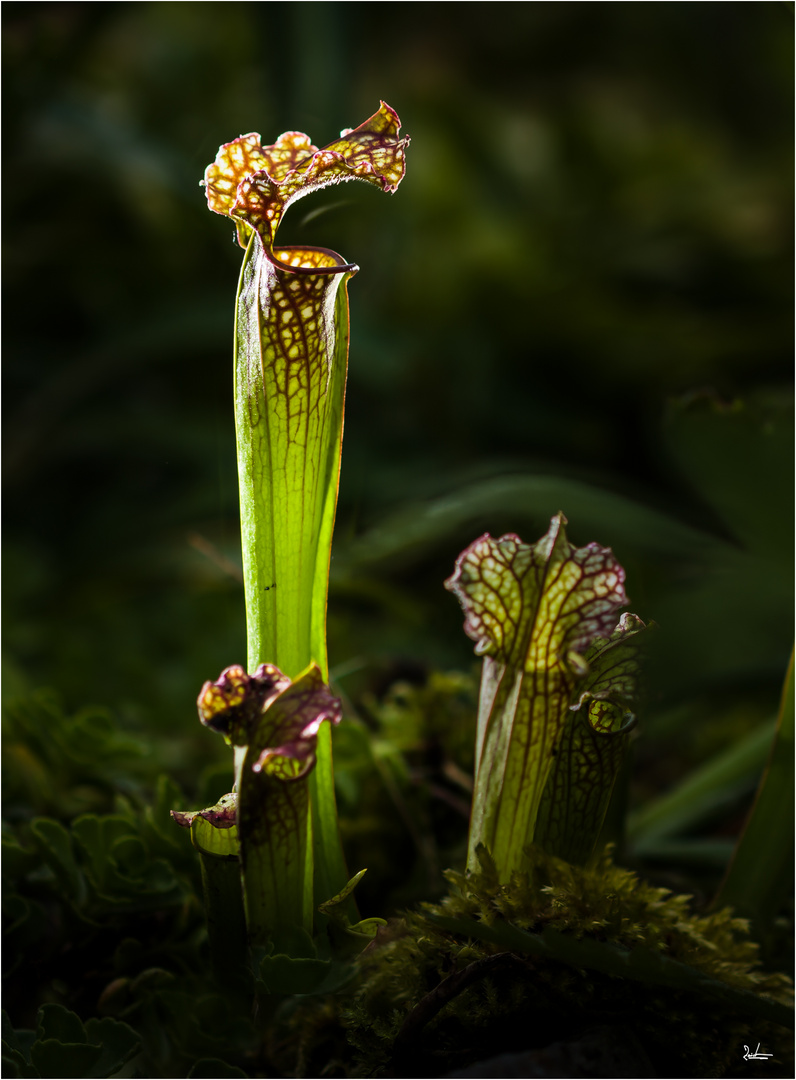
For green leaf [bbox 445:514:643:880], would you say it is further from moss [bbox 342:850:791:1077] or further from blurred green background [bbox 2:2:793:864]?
blurred green background [bbox 2:2:793:864]

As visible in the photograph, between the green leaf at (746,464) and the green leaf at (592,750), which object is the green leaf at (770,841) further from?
the green leaf at (746,464)

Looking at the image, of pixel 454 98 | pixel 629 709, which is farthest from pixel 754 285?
pixel 629 709

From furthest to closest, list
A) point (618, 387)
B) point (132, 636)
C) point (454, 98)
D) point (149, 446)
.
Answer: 1. point (454, 98)
2. point (618, 387)
3. point (149, 446)
4. point (132, 636)

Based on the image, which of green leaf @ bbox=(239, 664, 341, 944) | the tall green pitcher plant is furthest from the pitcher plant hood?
green leaf @ bbox=(239, 664, 341, 944)

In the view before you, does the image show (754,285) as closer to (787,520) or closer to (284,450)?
(787,520)

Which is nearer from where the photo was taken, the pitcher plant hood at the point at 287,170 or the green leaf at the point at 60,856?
the pitcher plant hood at the point at 287,170
